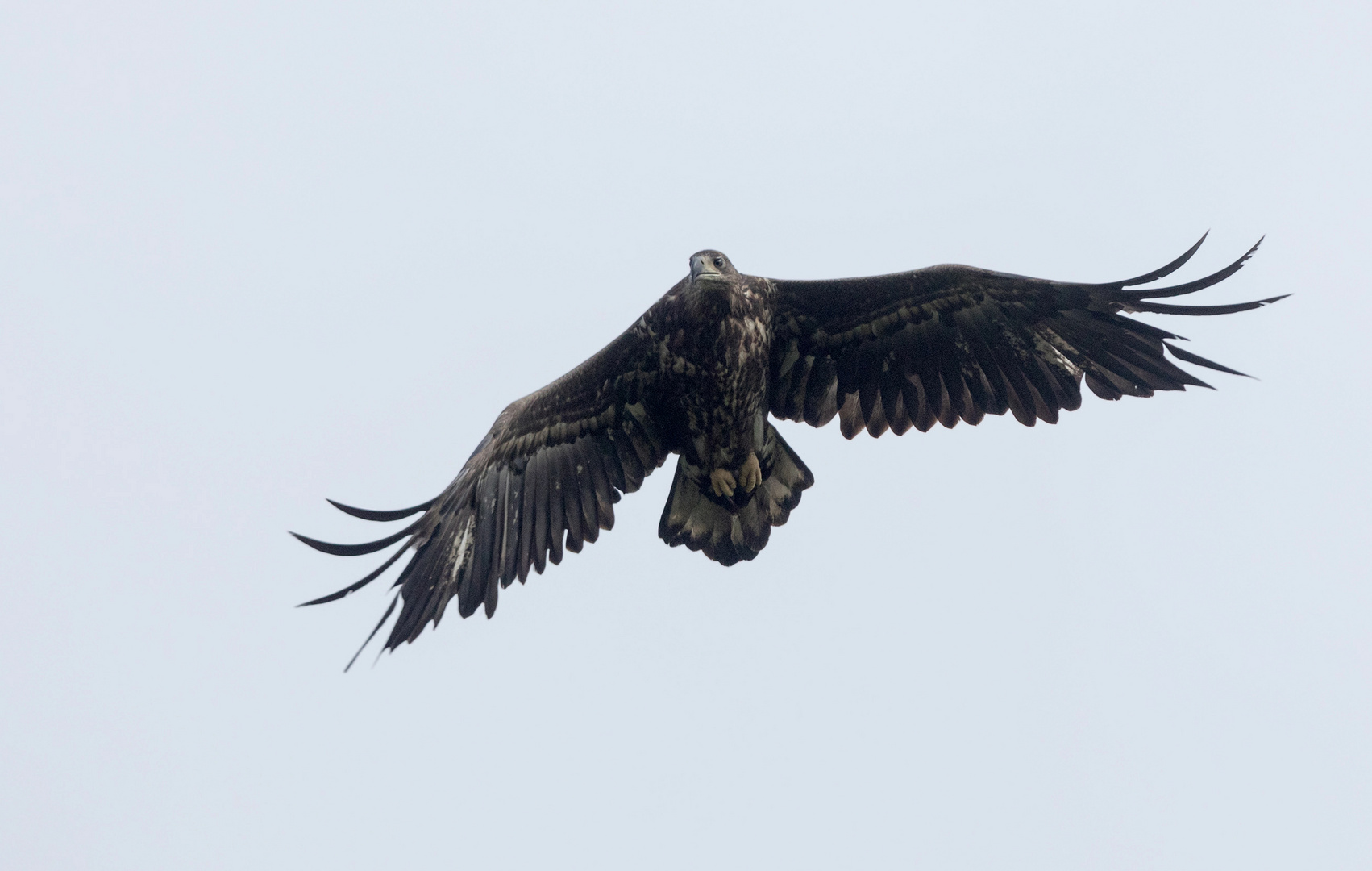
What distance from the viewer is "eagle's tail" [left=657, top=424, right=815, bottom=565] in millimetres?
9258

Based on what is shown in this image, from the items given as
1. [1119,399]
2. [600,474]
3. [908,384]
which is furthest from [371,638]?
[1119,399]

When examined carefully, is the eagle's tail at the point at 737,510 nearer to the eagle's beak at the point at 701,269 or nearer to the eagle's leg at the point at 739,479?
the eagle's leg at the point at 739,479

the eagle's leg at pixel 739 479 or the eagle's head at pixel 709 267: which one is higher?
the eagle's head at pixel 709 267

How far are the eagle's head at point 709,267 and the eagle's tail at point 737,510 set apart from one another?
1.15 metres

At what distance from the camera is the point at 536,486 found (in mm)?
9297

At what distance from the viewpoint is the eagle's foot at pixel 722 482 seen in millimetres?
9102

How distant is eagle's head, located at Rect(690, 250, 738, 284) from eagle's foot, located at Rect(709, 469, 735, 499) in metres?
1.29

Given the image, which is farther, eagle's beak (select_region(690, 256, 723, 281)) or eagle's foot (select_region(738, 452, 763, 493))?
eagle's foot (select_region(738, 452, 763, 493))

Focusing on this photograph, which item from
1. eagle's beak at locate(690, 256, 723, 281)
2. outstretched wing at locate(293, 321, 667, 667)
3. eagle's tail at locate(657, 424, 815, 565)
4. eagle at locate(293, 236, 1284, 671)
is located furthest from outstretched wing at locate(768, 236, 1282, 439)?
outstretched wing at locate(293, 321, 667, 667)

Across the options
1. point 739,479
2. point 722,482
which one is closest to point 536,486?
point 722,482

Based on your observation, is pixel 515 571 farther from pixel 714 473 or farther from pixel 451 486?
pixel 714 473

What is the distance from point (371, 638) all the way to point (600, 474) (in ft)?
6.04

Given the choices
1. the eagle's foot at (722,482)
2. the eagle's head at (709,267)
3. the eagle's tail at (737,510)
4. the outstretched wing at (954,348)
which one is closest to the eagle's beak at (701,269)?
the eagle's head at (709,267)

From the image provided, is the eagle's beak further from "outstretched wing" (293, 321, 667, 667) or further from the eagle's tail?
the eagle's tail
